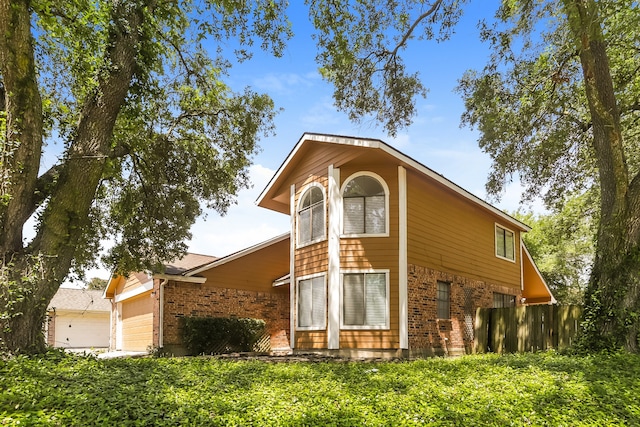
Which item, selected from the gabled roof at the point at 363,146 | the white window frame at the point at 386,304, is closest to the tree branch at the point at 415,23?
the gabled roof at the point at 363,146

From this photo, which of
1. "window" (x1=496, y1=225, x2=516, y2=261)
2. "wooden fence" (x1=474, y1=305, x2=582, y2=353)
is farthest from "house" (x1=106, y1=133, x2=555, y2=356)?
"wooden fence" (x1=474, y1=305, x2=582, y2=353)

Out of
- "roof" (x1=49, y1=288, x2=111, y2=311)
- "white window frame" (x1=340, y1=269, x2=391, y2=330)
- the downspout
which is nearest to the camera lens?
"white window frame" (x1=340, y1=269, x2=391, y2=330)

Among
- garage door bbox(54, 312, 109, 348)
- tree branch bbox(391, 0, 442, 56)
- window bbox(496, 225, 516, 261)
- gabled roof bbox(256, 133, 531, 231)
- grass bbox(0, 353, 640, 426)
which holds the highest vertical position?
tree branch bbox(391, 0, 442, 56)

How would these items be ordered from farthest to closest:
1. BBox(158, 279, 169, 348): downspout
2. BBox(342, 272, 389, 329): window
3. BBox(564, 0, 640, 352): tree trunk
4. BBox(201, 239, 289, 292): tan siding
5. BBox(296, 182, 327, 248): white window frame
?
1. BBox(201, 239, 289, 292): tan siding
2. BBox(158, 279, 169, 348): downspout
3. BBox(296, 182, 327, 248): white window frame
4. BBox(342, 272, 389, 329): window
5. BBox(564, 0, 640, 352): tree trunk

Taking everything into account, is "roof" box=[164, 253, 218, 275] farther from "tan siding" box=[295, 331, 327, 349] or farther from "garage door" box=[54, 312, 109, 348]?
"garage door" box=[54, 312, 109, 348]

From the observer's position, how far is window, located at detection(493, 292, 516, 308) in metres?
17.7

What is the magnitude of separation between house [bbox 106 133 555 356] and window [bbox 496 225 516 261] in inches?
22.3

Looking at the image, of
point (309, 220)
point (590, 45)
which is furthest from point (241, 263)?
point (590, 45)

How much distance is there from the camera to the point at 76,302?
32.2m

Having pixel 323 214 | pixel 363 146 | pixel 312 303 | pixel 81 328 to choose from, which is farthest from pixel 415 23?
pixel 81 328

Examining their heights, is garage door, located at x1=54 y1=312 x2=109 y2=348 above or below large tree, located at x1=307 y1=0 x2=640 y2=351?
below

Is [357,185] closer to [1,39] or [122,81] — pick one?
[122,81]

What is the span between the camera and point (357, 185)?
13406mm

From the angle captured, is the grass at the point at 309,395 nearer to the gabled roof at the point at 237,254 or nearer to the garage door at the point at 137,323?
the gabled roof at the point at 237,254
